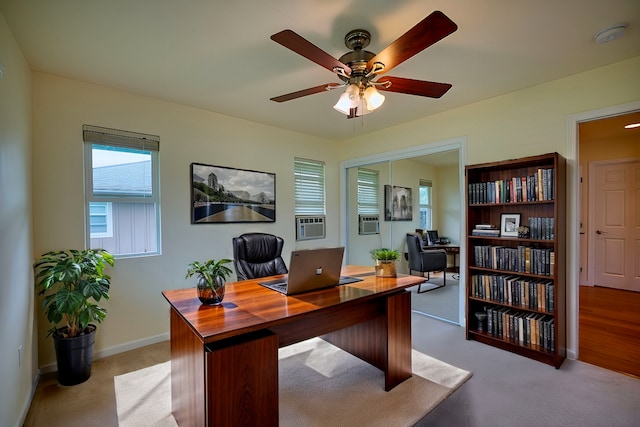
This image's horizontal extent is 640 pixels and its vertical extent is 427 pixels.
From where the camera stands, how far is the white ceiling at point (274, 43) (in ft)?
5.69

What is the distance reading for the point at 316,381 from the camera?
2.29 meters

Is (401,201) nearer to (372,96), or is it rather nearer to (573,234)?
(573,234)

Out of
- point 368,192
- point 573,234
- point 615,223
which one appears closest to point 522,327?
point 573,234

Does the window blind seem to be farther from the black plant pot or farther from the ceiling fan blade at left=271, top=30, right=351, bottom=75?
the ceiling fan blade at left=271, top=30, right=351, bottom=75

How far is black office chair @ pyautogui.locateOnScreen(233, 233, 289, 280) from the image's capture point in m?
2.79

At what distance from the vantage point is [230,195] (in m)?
3.56

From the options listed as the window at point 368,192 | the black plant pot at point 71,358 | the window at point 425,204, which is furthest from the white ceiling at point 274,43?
the black plant pot at point 71,358

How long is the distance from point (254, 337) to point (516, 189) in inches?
104

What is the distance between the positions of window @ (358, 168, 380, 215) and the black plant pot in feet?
11.3

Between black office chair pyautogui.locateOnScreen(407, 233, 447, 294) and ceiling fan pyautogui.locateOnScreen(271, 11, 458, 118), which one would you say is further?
black office chair pyautogui.locateOnScreen(407, 233, 447, 294)

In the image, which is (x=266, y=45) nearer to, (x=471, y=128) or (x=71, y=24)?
(x=71, y=24)

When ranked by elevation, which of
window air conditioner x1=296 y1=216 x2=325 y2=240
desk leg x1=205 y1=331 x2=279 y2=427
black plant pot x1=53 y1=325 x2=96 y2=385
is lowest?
black plant pot x1=53 y1=325 x2=96 y2=385

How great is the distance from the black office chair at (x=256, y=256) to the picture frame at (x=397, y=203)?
5.79 feet

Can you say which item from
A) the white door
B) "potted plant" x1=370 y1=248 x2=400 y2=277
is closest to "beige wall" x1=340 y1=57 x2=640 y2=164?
"potted plant" x1=370 y1=248 x2=400 y2=277
